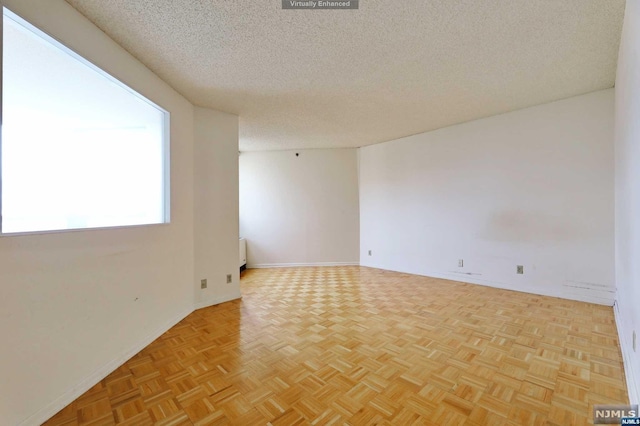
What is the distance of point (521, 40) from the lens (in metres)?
2.16

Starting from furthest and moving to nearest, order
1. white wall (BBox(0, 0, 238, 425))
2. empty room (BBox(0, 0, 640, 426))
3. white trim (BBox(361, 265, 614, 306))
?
white trim (BBox(361, 265, 614, 306)), empty room (BBox(0, 0, 640, 426)), white wall (BBox(0, 0, 238, 425))

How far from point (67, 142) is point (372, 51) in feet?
7.66

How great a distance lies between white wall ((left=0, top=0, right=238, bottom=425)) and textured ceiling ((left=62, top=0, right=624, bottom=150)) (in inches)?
9.2

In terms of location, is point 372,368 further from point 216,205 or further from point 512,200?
point 512,200

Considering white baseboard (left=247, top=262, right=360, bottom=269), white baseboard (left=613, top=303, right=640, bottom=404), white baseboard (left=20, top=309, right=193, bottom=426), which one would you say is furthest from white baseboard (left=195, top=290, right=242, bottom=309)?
white baseboard (left=613, top=303, right=640, bottom=404)

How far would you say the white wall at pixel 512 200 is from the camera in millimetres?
3258

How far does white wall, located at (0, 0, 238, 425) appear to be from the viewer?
1412 millimetres

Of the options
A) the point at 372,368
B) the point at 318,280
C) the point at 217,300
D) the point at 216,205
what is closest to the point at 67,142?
the point at 216,205

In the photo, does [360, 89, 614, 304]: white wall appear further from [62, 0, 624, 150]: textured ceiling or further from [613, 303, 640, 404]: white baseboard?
[613, 303, 640, 404]: white baseboard

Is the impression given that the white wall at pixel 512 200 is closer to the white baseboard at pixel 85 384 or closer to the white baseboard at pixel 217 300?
the white baseboard at pixel 217 300

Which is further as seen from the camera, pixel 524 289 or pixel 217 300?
pixel 524 289

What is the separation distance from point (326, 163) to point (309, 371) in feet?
15.2

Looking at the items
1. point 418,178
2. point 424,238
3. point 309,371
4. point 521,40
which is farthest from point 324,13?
point 424,238

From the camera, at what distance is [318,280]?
464 cm
